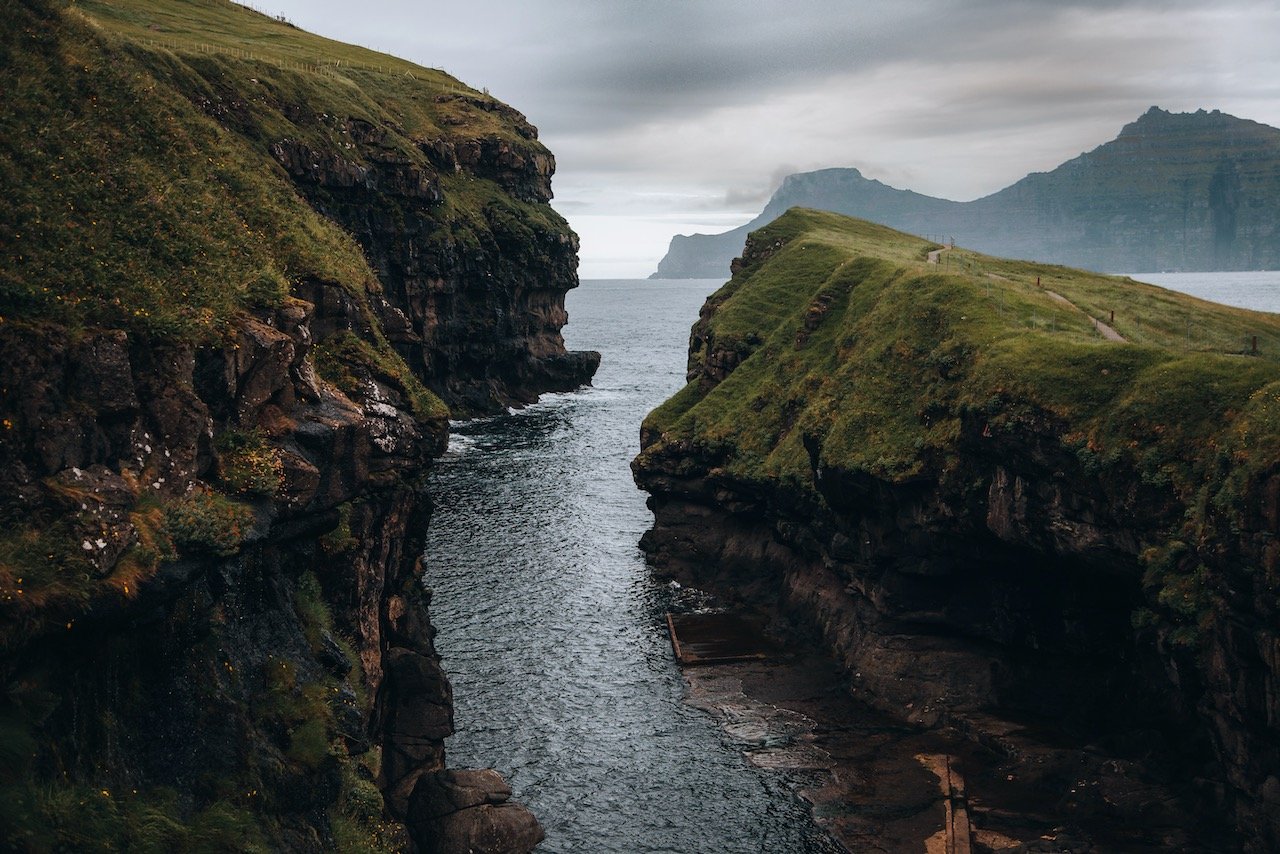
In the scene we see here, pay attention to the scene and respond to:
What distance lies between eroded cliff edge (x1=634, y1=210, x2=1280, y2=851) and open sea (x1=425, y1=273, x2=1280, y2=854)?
329 inches

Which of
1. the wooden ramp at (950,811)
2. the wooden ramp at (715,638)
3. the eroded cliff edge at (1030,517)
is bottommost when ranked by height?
the wooden ramp at (950,811)

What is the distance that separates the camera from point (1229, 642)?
1495 inches

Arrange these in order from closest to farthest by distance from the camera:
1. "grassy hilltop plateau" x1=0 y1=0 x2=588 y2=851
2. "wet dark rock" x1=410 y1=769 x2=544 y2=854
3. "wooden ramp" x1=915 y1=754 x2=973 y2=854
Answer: "grassy hilltop plateau" x1=0 y1=0 x2=588 y2=851
"wet dark rock" x1=410 y1=769 x2=544 y2=854
"wooden ramp" x1=915 y1=754 x2=973 y2=854

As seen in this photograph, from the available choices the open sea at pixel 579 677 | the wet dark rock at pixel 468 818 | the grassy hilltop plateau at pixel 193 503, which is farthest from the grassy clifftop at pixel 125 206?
the open sea at pixel 579 677

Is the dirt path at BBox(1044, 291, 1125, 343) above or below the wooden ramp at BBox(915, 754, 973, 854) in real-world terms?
above

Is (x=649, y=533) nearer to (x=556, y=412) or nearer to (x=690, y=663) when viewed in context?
(x=690, y=663)

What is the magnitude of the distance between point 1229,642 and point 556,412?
372 ft

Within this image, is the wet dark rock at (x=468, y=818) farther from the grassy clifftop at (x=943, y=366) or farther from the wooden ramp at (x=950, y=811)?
the grassy clifftop at (x=943, y=366)

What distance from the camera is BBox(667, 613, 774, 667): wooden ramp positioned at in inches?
2530

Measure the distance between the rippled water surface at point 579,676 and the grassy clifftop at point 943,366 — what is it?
1276cm

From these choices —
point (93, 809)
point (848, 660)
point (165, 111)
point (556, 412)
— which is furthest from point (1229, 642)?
point (556, 412)

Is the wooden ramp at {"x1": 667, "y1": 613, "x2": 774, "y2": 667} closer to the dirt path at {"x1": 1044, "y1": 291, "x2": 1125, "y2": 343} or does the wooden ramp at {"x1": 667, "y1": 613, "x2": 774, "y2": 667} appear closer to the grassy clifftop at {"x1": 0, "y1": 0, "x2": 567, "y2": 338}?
the dirt path at {"x1": 1044, "y1": 291, "x2": 1125, "y2": 343}

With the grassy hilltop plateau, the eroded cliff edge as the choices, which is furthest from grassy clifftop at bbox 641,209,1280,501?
the grassy hilltop plateau

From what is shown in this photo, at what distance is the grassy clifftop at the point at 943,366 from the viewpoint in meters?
44.7
